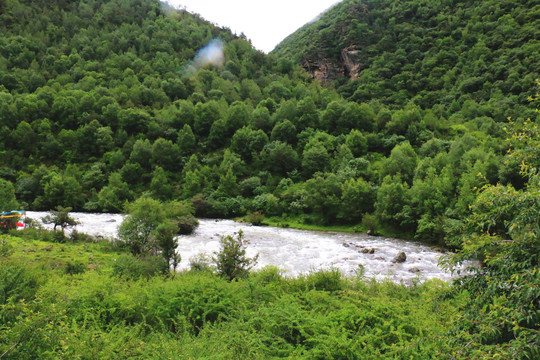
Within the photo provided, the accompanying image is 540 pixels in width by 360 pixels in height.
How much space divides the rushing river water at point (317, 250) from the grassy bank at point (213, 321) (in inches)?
479

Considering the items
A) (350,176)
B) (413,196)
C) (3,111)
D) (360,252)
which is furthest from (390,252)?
(3,111)

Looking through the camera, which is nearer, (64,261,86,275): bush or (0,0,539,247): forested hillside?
(64,261,86,275): bush

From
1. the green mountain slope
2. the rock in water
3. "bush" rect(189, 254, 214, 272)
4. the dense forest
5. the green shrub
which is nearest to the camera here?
the dense forest

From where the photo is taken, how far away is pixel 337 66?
169 m

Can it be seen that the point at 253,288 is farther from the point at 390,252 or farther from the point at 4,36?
the point at 4,36

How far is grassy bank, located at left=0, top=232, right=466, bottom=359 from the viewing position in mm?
8250

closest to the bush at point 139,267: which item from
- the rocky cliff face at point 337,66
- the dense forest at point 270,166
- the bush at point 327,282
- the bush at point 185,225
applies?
the dense forest at point 270,166

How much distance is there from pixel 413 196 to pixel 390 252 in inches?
555

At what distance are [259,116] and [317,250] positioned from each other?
208 ft

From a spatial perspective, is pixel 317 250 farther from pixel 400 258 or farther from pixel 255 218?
pixel 255 218

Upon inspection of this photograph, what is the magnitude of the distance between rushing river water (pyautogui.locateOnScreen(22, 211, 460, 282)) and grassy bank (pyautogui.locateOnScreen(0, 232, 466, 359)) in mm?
12168

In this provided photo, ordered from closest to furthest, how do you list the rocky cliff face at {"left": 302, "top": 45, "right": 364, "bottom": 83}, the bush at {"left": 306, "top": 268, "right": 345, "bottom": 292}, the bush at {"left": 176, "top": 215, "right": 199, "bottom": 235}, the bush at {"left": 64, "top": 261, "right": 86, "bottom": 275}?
the bush at {"left": 306, "top": 268, "right": 345, "bottom": 292} < the bush at {"left": 64, "top": 261, "right": 86, "bottom": 275} < the bush at {"left": 176, "top": 215, "right": 199, "bottom": 235} < the rocky cliff face at {"left": 302, "top": 45, "right": 364, "bottom": 83}

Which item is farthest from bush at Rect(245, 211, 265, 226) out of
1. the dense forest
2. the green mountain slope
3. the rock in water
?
the green mountain slope

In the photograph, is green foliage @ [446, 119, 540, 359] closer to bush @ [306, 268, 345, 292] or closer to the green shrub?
bush @ [306, 268, 345, 292]
